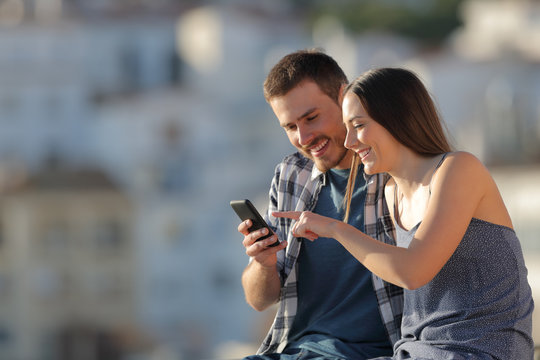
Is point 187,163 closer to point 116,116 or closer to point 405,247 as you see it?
point 116,116

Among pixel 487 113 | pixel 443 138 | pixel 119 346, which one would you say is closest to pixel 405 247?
pixel 443 138

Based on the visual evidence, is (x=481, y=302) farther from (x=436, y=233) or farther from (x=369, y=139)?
(x=369, y=139)

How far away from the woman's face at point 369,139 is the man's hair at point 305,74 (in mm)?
442

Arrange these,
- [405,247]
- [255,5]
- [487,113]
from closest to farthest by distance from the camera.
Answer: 1. [405,247]
2. [487,113]
3. [255,5]

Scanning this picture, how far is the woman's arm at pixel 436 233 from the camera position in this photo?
6.14 feet

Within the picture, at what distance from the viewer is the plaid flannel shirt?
2320mm

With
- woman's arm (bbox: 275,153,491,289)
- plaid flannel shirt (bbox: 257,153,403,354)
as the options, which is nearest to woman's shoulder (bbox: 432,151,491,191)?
woman's arm (bbox: 275,153,491,289)

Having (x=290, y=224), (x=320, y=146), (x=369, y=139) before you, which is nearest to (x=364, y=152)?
(x=369, y=139)

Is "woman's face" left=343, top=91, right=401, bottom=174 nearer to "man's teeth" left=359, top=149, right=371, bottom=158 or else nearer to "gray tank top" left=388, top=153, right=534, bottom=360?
"man's teeth" left=359, top=149, right=371, bottom=158

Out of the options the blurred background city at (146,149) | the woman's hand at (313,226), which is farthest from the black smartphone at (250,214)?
the blurred background city at (146,149)

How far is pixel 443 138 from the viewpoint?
203 cm

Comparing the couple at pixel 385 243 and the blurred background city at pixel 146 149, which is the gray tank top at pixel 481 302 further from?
the blurred background city at pixel 146 149

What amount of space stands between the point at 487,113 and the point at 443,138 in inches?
907

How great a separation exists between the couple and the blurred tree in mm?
33823
